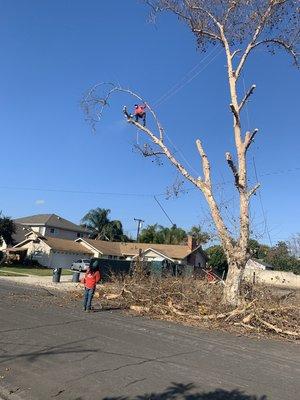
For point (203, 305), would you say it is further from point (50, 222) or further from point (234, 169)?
point (50, 222)

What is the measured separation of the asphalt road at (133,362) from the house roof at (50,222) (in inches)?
2552

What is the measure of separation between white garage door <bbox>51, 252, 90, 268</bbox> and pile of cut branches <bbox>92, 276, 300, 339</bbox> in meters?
41.1

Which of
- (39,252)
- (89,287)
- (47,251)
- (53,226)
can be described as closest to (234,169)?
(89,287)

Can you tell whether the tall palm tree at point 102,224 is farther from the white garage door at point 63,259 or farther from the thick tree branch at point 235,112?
the thick tree branch at point 235,112

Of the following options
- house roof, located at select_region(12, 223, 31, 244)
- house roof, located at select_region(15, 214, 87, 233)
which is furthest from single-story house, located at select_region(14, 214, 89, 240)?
house roof, located at select_region(12, 223, 31, 244)

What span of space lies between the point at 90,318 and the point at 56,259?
155 feet

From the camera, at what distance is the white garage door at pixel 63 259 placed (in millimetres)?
59856

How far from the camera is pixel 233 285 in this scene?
1666 cm

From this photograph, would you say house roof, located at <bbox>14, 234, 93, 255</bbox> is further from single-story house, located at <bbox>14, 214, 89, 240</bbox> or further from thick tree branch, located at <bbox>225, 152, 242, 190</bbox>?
thick tree branch, located at <bbox>225, 152, 242, 190</bbox>

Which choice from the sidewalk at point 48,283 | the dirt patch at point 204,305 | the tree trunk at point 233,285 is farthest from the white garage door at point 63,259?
the tree trunk at point 233,285

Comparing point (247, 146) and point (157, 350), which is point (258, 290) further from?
point (157, 350)

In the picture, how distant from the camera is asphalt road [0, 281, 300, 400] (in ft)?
22.1

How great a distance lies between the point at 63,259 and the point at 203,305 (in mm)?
47122

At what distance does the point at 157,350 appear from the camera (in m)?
9.71
